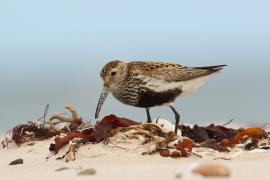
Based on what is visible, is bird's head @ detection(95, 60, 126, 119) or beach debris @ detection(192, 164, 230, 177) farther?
bird's head @ detection(95, 60, 126, 119)

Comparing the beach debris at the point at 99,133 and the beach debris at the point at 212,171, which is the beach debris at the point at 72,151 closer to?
the beach debris at the point at 99,133

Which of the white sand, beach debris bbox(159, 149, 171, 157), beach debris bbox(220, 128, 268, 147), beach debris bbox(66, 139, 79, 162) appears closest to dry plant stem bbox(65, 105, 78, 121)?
the white sand

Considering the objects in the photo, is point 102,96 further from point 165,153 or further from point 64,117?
point 165,153

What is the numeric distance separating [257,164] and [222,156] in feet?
4.51

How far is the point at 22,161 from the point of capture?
28.5ft

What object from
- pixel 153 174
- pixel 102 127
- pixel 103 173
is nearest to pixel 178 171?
pixel 153 174

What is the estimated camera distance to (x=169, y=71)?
1010 cm

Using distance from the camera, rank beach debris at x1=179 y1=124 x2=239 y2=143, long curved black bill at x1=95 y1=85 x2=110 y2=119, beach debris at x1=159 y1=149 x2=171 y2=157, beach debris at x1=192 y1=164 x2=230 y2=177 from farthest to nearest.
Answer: long curved black bill at x1=95 y1=85 x2=110 y2=119 < beach debris at x1=179 y1=124 x2=239 y2=143 < beach debris at x1=159 y1=149 x2=171 y2=157 < beach debris at x1=192 y1=164 x2=230 y2=177

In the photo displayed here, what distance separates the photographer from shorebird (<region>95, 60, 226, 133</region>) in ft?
32.4

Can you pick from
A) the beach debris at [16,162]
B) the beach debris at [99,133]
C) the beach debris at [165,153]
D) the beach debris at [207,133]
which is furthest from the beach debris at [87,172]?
the beach debris at [207,133]

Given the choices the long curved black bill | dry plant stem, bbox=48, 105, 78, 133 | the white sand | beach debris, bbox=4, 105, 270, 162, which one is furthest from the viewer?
dry plant stem, bbox=48, 105, 78, 133

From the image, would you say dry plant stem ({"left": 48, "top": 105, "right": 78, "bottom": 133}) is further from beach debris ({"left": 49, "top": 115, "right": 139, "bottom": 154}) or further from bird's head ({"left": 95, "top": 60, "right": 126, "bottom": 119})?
beach debris ({"left": 49, "top": 115, "right": 139, "bottom": 154})

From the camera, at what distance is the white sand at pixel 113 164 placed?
6.02m

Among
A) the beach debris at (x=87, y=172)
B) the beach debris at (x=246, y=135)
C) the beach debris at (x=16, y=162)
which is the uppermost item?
the beach debris at (x=87, y=172)
